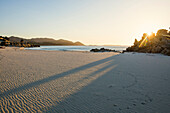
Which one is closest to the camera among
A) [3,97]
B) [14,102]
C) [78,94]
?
[14,102]

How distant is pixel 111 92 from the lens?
4.29m

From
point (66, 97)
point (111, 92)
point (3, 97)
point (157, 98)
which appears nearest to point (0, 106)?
point (3, 97)

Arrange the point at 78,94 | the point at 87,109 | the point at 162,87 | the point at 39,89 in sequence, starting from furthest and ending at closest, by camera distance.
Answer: the point at 162,87
the point at 39,89
the point at 78,94
the point at 87,109

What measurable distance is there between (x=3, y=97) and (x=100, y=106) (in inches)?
161

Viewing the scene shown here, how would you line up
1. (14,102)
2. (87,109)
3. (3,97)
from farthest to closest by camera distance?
(3,97), (14,102), (87,109)

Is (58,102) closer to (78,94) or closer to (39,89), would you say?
(78,94)

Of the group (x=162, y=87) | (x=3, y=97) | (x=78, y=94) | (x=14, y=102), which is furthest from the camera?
(x=162, y=87)

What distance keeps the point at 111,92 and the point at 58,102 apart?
95.7 inches

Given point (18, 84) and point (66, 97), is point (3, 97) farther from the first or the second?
point (66, 97)

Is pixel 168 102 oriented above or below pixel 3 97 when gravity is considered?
above

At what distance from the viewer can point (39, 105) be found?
3379 millimetres

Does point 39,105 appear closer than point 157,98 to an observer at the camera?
Yes

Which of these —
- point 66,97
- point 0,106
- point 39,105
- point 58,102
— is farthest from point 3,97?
point 66,97

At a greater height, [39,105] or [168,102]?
[168,102]
